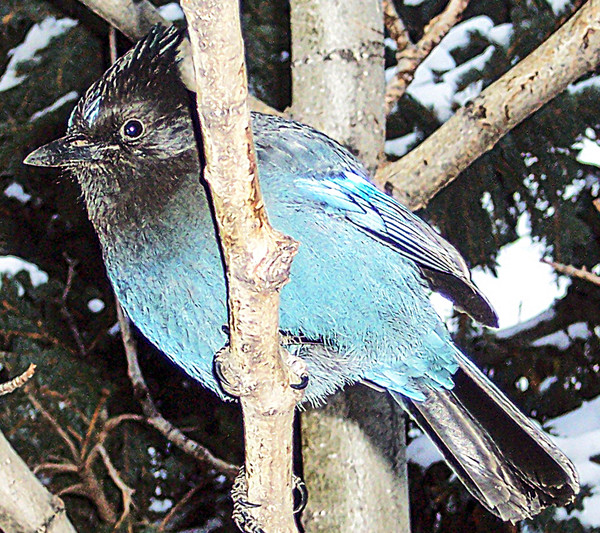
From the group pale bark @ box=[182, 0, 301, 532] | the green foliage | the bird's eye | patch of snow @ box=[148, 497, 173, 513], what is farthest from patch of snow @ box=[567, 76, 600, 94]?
patch of snow @ box=[148, 497, 173, 513]

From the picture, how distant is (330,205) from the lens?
1.74 meters

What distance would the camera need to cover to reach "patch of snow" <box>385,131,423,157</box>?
9.72ft

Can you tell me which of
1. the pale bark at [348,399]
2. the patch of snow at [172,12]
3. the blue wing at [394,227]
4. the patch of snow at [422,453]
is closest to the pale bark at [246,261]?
the blue wing at [394,227]

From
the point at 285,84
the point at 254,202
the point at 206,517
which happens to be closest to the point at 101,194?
the point at 254,202

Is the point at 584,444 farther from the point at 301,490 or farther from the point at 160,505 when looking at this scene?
the point at 160,505

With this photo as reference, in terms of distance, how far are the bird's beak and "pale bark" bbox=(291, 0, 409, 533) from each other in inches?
34.8

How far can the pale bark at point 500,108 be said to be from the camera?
7.13 feet

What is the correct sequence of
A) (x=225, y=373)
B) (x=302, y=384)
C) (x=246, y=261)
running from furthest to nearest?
(x=302, y=384) → (x=225, y=373) → (x=246, y=261)

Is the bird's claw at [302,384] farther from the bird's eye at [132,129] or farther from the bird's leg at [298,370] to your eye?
the bird's eye at [132,129]

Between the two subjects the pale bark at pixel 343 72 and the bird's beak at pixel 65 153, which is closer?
the bird's beak at pixel 65 153

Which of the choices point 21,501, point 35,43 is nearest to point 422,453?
point 21,501

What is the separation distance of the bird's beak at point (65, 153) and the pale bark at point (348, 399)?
0.88 m

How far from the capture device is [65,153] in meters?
1.63

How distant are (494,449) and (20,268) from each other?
80.8 inches
